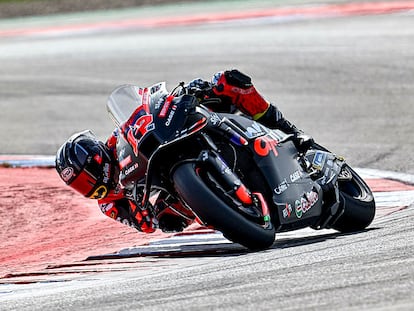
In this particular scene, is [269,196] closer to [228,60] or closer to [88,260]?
[88,260]

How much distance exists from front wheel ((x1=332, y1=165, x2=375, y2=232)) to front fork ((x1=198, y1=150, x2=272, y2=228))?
81 centimetres

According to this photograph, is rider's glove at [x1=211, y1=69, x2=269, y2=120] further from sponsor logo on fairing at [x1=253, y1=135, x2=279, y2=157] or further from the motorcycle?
sponsor logo on fairing at [x1=253, y1=135, x2=279, y2=157]

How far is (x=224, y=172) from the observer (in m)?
5.95

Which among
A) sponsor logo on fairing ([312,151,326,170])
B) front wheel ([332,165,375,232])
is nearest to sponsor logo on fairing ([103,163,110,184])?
sponsor logo on fairing ([312,151,326,170])

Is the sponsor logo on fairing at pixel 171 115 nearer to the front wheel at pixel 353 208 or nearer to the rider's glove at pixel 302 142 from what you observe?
the rider's glove at pixel 302 142

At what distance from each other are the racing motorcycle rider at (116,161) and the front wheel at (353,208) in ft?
1.34

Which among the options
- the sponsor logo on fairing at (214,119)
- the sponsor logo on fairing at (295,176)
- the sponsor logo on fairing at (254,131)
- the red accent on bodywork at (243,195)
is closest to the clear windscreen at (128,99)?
the sponsor logo on fairing at (214,119)

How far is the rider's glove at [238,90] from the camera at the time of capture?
262 inches

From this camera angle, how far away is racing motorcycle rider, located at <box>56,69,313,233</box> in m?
6.45

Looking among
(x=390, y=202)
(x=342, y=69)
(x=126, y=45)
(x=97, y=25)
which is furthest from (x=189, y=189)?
(x=97, y=25)

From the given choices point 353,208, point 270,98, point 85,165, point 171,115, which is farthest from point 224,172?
point 270,98

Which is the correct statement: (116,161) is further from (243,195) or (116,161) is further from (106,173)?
(243,195)

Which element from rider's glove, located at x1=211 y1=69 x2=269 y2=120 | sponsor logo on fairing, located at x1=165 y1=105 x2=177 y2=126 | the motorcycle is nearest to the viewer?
the motorcycle

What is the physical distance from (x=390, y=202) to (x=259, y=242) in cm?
223
